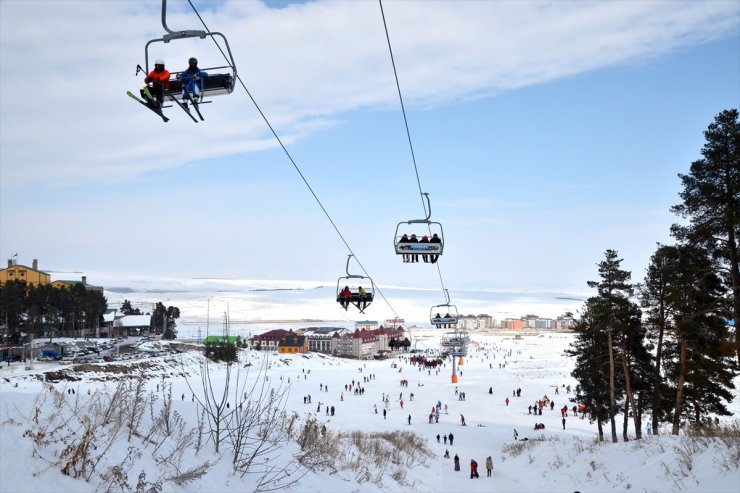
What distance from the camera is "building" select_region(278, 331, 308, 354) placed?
11544 centimetres

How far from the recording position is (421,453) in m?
26.7

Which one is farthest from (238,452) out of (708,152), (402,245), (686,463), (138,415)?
(708,152)

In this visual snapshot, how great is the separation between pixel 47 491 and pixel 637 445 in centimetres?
2061

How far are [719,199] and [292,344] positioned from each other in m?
104

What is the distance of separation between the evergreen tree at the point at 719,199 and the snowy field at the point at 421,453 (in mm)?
6389

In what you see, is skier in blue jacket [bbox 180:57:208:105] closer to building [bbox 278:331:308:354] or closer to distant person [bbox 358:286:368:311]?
distant person [bbox 358:286:368:311]

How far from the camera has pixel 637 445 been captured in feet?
68.2

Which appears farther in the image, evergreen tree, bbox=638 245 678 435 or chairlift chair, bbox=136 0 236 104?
evergreen tree, bbox=638 245 678 435

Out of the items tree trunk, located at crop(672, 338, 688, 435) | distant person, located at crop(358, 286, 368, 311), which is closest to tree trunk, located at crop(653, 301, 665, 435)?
tree trunk, located at crop(672, 338, 688, 435)

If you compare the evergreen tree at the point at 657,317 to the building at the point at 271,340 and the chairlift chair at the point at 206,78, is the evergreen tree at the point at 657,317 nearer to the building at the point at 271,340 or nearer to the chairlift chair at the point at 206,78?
the chairlift chair at the point at 206,78

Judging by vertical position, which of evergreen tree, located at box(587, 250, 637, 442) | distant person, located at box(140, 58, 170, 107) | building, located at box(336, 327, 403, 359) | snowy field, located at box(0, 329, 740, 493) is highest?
distant person, located at box(140, 58, 170, 107)

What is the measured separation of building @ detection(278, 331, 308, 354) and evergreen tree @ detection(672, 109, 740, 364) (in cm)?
10120

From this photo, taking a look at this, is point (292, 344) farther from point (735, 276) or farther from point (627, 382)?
point (735, 276)

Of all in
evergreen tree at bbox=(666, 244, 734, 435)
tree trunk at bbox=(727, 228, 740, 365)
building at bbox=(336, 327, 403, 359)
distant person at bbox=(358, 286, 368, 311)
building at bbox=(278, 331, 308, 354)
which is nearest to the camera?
tree trunk at bbox=(727, 228, 740, 365)
